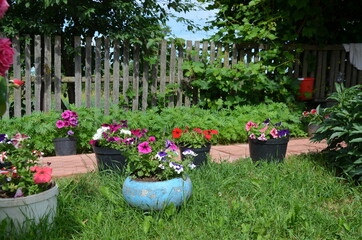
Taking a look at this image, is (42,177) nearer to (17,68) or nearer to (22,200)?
(22,200)

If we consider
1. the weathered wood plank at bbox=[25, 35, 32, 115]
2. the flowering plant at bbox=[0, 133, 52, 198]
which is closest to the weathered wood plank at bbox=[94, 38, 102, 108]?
the weathered wood plank at bbox=[25, 35, 32, 115]

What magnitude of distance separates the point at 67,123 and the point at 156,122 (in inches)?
44.0

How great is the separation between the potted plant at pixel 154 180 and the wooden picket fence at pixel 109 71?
306cm

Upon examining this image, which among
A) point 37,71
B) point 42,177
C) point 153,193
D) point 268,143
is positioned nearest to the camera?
point 42,177

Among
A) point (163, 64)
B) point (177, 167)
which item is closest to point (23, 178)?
point (177, 167)

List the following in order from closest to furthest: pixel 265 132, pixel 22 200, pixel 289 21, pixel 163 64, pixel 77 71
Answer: pixel 22 200 → pixel 265 132 → pixel 77 71 → pixel 163 64 → pixel 289 21

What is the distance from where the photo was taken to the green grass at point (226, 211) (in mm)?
2250

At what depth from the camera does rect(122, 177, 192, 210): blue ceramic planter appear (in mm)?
2400

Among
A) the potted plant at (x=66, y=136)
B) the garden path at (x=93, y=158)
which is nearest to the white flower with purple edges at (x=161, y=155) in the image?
the garden path at (x=93, y=158)

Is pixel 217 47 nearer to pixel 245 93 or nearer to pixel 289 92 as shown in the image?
pixel 245 93

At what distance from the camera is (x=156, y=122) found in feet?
15.7

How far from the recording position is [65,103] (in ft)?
17.6

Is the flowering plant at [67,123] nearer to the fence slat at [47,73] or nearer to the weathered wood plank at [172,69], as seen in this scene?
the fence slat at [47,73]

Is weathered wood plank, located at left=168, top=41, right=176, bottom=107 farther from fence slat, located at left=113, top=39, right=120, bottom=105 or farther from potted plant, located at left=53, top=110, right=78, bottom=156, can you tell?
potted plant, located at left=53, top=110, right=78, bottom=156
